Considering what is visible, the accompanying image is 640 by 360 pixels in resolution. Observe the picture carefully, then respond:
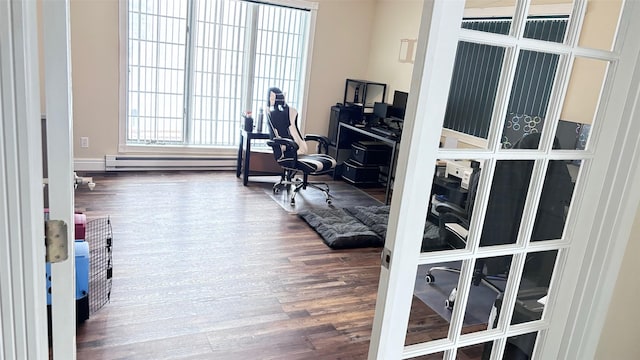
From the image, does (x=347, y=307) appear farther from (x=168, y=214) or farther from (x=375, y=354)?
(x=168, y=214)

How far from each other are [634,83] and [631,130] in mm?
149

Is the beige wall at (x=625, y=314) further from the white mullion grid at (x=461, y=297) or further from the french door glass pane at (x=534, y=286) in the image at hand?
the white mullion grid at (x=461, y=297)

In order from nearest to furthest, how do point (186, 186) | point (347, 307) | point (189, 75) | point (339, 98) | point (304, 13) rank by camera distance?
point (347, 307) → point (186, 186) → point (189, 75) → point (304, 13) → point (339, 98)

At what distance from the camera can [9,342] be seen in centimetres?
98

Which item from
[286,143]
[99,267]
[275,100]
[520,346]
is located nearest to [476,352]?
[520,346]

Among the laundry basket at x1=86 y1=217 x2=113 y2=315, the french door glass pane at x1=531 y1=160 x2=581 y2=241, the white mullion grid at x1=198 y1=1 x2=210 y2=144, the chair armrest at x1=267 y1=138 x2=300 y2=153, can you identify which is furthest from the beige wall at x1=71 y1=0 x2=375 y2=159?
the french door glass pane at x1=531 y1=160 x2=581 y2=241

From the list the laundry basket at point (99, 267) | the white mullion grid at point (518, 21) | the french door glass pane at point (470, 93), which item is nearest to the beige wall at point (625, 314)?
the french door glass pane at point (470, 93)

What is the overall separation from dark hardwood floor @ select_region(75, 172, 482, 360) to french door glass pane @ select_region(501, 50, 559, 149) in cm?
62

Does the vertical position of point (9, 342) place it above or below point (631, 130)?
below

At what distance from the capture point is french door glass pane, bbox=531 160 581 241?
1465mm

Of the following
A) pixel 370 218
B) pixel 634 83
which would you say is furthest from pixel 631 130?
pixel 370 218

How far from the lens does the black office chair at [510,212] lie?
1.39 meters

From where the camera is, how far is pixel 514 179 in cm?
145

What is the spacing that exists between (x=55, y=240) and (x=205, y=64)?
4.79 m
